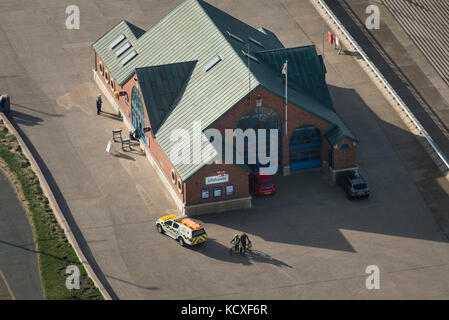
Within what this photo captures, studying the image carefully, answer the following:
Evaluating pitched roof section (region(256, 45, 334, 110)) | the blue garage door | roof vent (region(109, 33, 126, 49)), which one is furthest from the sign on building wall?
roof vent (region(109, 33, 126, 49))

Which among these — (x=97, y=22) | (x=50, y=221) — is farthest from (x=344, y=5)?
(x=50, y=221)

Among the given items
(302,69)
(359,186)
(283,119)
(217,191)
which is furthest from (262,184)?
(302,69)

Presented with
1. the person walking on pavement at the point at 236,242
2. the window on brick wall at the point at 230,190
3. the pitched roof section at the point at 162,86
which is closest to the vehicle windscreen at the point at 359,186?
the window on brick wall at the point at 230,190

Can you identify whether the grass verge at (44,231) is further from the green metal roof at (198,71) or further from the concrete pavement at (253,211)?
the green metal roof at (198,71)

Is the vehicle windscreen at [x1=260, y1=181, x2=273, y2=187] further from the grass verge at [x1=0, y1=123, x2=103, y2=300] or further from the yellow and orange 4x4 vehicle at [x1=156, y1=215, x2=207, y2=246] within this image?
the grass verge at [x1=0, y1=123, x2=103, y2=300]

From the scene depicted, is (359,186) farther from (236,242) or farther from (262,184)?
(236,242)

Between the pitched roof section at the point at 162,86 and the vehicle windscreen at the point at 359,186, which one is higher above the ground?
the pitched roof section at the point at 162,86
